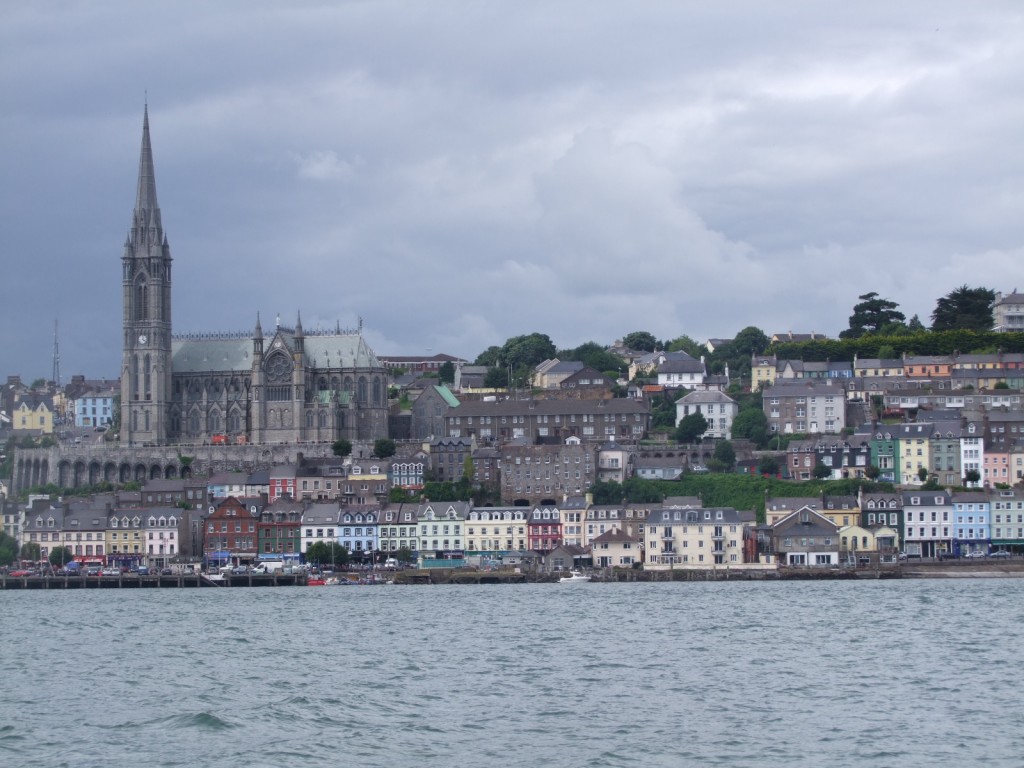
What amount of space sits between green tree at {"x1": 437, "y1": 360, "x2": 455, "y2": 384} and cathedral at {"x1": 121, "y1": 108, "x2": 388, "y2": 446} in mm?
20676

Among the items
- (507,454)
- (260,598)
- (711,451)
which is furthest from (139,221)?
(260,598)

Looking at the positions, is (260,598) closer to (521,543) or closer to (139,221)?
(521,543)

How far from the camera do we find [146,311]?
12662cm

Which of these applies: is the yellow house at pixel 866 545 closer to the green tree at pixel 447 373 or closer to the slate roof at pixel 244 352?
the slate roof at pixel 244 352

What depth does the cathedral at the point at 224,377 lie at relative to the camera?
398 feet

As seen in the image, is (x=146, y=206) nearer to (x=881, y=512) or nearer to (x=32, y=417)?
(x=32, y=417)

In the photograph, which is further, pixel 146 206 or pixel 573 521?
pixel 146 206

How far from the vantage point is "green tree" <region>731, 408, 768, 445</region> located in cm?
10869

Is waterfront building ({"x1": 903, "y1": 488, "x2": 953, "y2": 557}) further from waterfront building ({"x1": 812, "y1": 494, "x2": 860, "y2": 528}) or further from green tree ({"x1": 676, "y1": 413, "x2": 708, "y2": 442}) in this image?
green tree ({"x1": 676, "y1": 413, "x2": 708, "y2": 442})

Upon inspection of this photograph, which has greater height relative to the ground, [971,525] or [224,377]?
[224,377]

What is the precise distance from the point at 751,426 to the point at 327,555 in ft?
99.0

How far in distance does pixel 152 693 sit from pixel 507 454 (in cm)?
6055

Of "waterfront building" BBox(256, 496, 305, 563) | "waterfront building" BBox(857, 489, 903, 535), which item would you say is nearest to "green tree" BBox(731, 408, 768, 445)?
"waterfront building" BBox(857, 489, 903, 535)

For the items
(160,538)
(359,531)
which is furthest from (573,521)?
(160,538)
